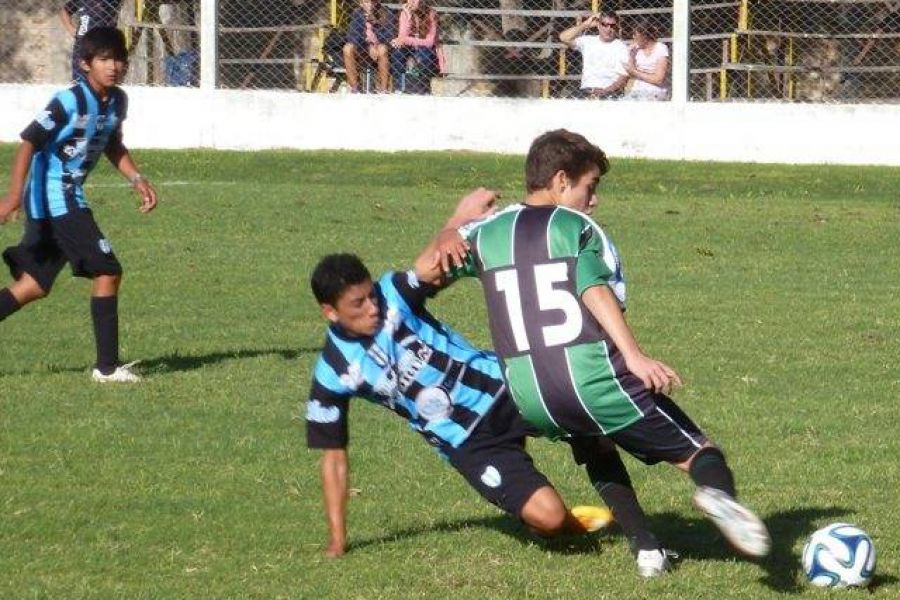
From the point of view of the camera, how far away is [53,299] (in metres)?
11.6

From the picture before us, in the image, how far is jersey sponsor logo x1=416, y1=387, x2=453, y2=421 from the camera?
19.2 ft

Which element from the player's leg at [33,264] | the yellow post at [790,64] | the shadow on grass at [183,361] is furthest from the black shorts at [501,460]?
the yellow post at [790,64]

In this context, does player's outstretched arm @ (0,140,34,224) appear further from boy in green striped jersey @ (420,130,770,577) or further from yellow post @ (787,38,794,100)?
yellow post @ (787,38,794,100)

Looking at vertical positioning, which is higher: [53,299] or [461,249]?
[461,249]

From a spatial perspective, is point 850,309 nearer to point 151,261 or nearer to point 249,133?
point 151,261

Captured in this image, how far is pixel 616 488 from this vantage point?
18.9 feet

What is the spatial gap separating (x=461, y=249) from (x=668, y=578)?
1185 millimetres

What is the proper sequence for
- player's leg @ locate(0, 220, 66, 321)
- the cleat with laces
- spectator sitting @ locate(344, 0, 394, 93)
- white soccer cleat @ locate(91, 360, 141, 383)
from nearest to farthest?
the cleat with laces, white soccer cleat @ locate(91, 360, 141, 383), player's leg @ locate(0, 220, 66, 321), spectator sitting @ locate(344, 0, 394, 93)

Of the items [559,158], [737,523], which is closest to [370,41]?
[559,158]

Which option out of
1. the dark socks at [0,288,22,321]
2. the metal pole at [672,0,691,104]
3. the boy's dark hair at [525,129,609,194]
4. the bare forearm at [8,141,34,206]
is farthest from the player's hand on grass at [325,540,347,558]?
the metal pole at [672,0,691,104]

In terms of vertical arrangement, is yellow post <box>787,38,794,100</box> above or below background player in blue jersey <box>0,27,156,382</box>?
above

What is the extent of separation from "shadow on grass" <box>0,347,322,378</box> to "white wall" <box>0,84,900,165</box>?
1056cm

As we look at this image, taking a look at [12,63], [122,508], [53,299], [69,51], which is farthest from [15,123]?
[122,508]

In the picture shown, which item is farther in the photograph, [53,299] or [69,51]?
[69,51]
